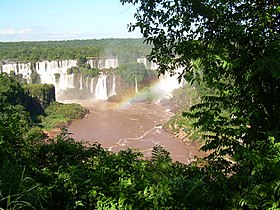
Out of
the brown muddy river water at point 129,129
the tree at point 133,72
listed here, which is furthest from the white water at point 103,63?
the brown muddy river water at point 129,129

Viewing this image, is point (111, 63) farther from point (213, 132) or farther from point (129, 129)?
point (213, 132)

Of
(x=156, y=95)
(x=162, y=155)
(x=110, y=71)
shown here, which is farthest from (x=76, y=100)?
(x=162, y=155)

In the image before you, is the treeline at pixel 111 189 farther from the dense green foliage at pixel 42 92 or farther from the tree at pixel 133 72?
the tree at pixel 133 72

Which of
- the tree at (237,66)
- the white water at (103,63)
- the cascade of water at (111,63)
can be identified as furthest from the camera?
the cascade of water at (111,63)

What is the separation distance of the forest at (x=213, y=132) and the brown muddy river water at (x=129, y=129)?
695 inches

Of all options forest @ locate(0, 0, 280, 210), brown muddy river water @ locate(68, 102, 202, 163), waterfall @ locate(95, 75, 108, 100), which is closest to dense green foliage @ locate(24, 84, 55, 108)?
brown muddy river water @ locate(68, 102, 202, 163)

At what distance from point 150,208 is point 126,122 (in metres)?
33.5

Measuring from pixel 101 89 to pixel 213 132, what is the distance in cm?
4956

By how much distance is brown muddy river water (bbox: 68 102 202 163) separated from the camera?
26.4 meters

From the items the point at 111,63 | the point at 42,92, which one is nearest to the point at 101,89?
the point at 111,63

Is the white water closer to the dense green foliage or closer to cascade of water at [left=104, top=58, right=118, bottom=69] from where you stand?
cascade of water at [left=104, top=58, right=118, bottom=69]

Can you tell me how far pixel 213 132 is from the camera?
340 cm

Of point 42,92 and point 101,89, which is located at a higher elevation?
point 42,92

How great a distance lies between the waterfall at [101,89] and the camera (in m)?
52.2
